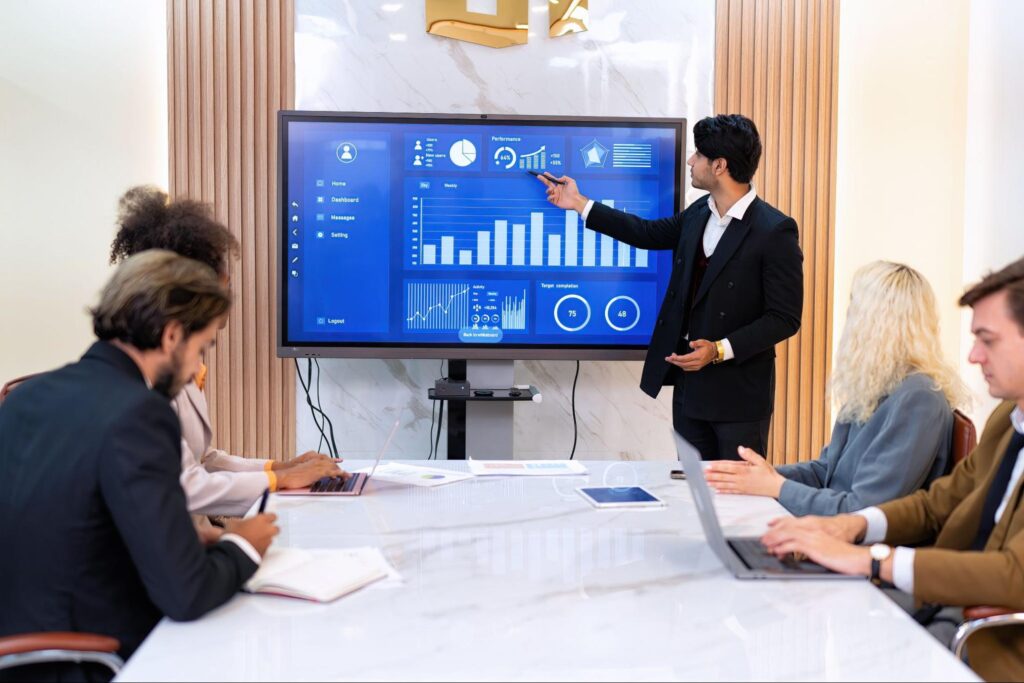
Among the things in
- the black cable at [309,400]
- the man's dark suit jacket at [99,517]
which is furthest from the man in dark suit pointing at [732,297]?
the man's dark suit jacket at [99,517]

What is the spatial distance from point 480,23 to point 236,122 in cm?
126

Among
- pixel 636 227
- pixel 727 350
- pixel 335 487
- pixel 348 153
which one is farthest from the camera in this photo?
pixel 348 153

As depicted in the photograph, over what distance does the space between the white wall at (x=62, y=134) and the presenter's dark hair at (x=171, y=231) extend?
2.07 meters

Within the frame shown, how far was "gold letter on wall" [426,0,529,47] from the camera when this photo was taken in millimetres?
4707

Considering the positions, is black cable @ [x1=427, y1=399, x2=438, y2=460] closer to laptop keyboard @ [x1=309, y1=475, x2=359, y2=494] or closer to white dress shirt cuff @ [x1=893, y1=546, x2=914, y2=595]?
laptop keyboard @ [x1=309, y1=475, x2=359, y2=494]

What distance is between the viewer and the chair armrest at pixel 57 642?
5.26 feet

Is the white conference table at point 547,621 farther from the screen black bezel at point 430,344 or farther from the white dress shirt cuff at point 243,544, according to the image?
the screen black bezel at point 430,344

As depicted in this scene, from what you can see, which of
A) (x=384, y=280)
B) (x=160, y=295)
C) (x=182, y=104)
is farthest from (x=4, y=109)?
(x=160, y=295)

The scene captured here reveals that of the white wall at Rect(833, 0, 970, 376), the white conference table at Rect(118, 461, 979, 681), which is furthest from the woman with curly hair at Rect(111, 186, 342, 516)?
the white wall at Rect(833, 0, 970, 376)

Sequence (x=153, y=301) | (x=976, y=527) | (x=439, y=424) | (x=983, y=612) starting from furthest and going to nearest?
1. (x=439, y=424)
2. (x=976, y=527)
3. (x=983, y=612)
4. (x=153, y=301)

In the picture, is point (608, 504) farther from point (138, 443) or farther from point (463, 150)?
point (463, 150)

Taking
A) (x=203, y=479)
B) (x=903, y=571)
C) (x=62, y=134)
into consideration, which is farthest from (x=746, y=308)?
(x=62, y=134)

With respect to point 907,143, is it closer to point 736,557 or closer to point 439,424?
point 439,424

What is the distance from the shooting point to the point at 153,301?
173cm
